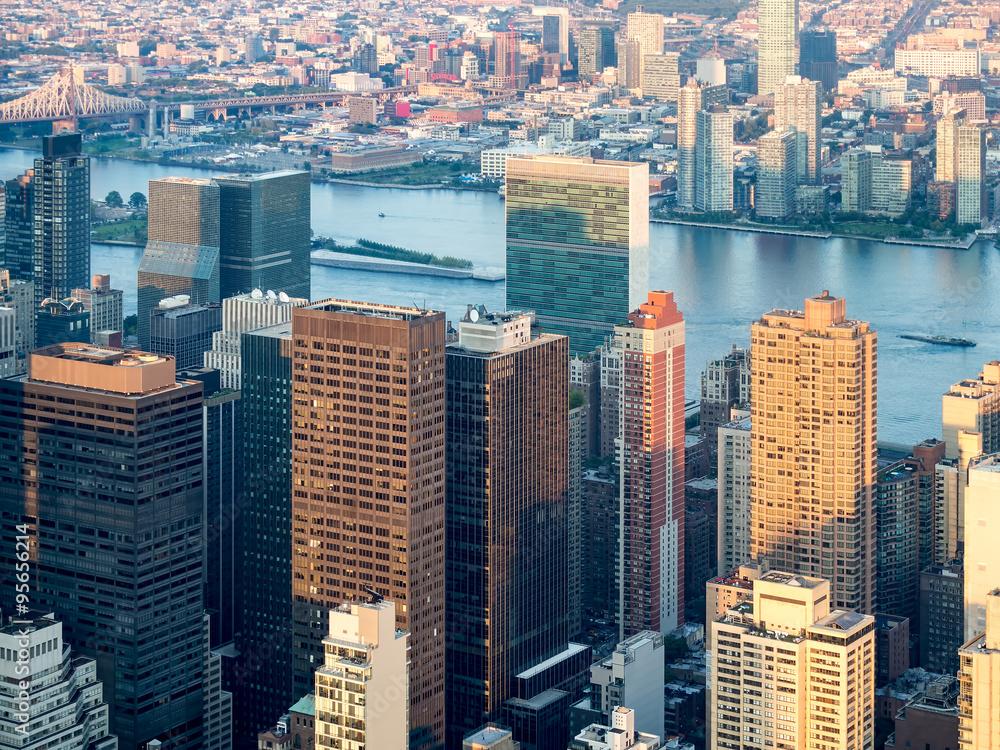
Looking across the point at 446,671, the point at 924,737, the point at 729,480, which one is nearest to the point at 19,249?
the point at 729,480

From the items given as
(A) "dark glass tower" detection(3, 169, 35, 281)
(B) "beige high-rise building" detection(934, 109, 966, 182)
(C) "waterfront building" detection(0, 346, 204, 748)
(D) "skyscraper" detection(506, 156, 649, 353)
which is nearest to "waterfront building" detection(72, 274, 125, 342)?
(A) "dark glass tower" detection(3, 169, 35, 281)

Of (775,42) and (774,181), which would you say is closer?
(774,181)

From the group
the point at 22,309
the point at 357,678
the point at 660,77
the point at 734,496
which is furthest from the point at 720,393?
the point at 660,77

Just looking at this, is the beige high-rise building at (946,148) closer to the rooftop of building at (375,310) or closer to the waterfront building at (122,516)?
the rooftop of building at (375,310)

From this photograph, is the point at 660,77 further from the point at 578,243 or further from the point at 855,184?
the point at 578,243

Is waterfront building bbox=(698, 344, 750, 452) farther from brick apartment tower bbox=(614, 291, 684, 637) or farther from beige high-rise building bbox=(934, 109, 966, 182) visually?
beige high-rise building bbox=(934, 109, 966, 182)

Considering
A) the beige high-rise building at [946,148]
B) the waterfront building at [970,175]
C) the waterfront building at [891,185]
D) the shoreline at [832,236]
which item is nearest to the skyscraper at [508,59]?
the waterfront building at [891,185]
